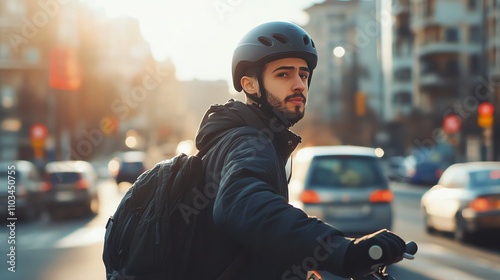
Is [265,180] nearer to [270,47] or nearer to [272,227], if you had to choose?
[272,227]

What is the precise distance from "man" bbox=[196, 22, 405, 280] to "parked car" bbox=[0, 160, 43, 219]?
15.2 m

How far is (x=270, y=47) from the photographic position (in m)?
2.78

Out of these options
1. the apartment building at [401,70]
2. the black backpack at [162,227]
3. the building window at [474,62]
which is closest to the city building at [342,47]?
the apartment building at [401,70]

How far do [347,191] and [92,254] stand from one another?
416cm

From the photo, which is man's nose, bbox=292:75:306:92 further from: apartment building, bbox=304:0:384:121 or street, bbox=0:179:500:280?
apartment building, bbox=304:0:384:121

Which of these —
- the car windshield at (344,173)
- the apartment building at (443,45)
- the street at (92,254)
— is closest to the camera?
the street at (92,254)

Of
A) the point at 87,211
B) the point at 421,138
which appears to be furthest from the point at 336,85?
the point at 87,211

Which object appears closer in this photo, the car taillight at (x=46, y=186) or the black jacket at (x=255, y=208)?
the black jacket at (x=255, y=208)

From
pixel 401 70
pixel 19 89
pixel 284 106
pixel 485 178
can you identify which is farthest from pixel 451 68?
pixel 284 106

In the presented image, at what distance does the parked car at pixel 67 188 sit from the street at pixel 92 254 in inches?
60.4

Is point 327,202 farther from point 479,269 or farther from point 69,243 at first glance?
point 69,243

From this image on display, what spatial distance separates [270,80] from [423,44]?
71.1 meters

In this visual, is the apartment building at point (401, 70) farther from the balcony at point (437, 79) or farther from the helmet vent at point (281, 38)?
the helmet vent at point (281, 38)

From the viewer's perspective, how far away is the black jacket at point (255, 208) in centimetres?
203
